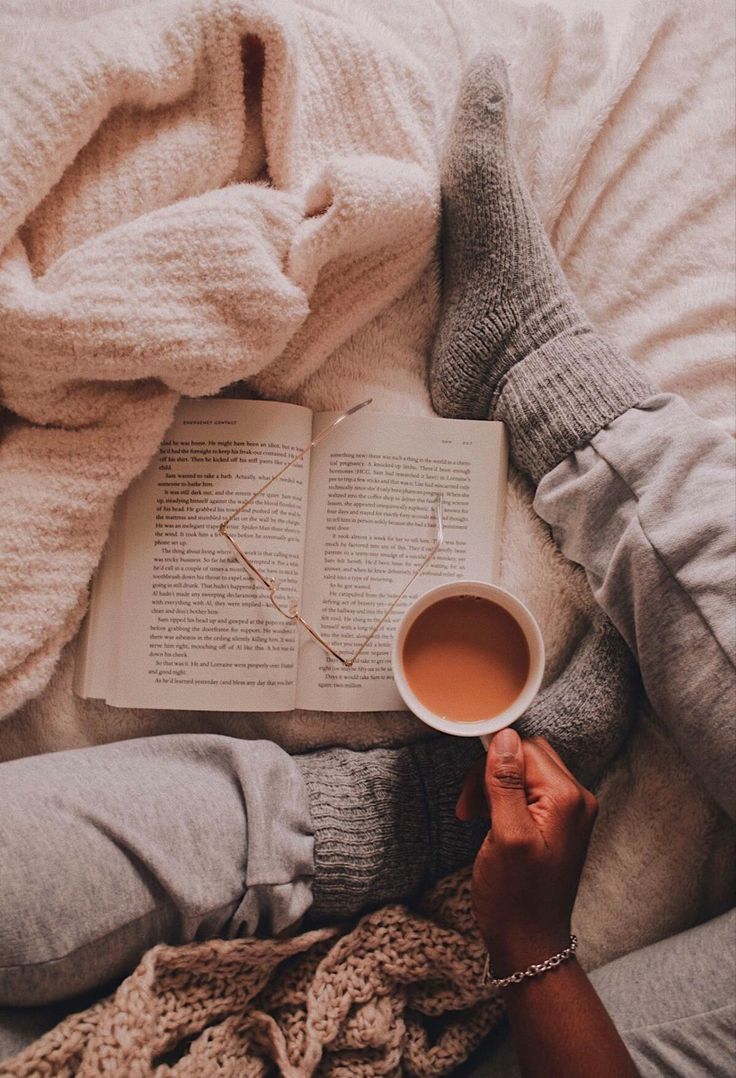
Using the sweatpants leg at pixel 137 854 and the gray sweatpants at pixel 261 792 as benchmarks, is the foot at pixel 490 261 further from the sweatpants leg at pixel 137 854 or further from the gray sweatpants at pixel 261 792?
the sweatpants leg at pixel 137 854

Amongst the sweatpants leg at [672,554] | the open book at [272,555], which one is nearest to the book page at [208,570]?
the open book at [272,555]

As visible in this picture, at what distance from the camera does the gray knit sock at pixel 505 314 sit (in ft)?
2.55

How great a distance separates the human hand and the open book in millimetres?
175

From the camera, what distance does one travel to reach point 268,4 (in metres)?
0.74

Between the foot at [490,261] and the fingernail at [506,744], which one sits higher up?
the foot at [490,261]

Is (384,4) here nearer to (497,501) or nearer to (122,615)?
(497,501)

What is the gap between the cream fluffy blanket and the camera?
0.71 metres

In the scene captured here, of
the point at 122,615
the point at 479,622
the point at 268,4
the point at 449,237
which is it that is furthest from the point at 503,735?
the point at 268,4

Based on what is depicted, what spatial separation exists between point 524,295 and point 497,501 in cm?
21

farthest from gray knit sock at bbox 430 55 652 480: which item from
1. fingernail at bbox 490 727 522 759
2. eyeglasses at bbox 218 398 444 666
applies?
fingernail at bbox 490 727 522 759

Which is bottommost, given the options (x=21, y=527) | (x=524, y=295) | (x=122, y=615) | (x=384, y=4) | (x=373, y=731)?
(x=373, y=731)

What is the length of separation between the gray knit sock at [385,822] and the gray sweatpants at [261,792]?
26mm

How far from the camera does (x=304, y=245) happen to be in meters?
0.74

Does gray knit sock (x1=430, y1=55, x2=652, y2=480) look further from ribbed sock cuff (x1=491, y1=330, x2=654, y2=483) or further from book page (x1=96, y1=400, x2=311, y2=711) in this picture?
book page (x1=96, y1=400, x2=311, y2=711)
